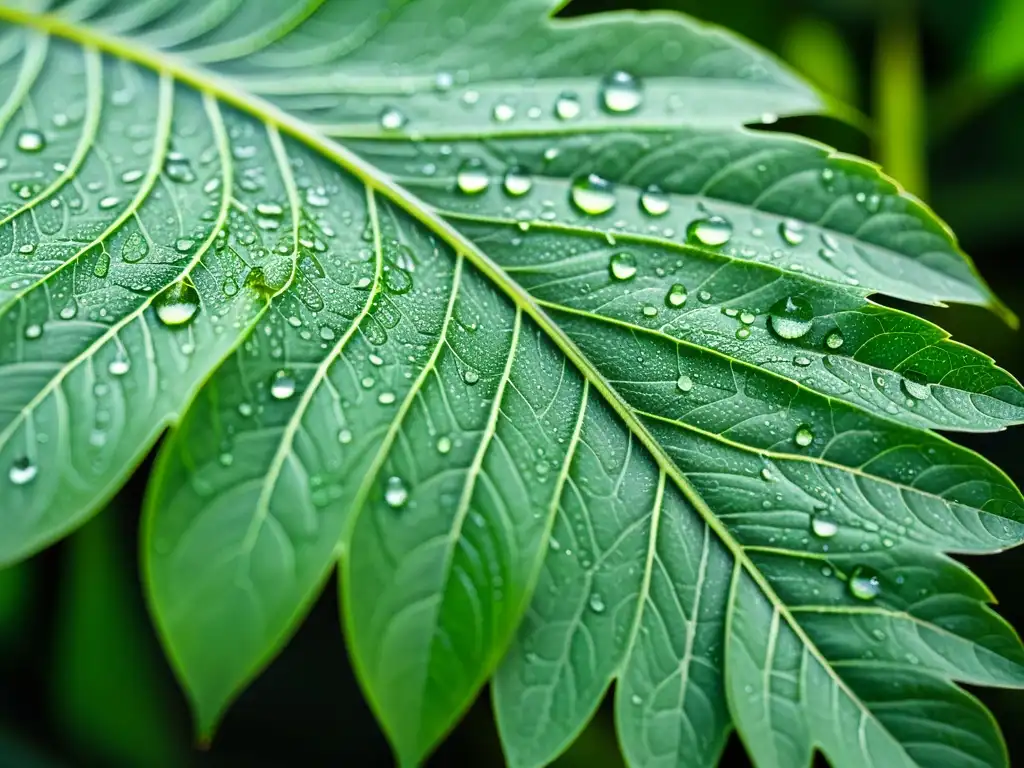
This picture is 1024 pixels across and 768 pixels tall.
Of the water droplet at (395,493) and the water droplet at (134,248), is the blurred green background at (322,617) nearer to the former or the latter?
the water droplet at (134,248)

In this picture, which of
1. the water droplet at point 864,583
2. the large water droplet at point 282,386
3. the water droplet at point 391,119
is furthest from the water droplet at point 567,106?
the water droplet at point 864,583

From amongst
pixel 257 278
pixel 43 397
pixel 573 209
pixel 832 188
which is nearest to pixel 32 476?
pixel 43 397

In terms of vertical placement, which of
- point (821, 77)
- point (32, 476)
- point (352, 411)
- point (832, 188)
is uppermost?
point (821, 77)

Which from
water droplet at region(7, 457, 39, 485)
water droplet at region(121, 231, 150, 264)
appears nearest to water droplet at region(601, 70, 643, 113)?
water droplet at region(121, 231, 150, 264)

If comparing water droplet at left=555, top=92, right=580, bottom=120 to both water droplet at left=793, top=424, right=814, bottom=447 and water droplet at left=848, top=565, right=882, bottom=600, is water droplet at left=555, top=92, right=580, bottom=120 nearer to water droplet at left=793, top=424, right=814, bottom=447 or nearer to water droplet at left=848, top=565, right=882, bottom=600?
water droplet at left=793, top=424, right=814, bottom=447

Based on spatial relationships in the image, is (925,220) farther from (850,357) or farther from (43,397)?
(43,397)

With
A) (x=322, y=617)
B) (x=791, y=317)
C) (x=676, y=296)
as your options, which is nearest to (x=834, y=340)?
(x=791, y=317)
